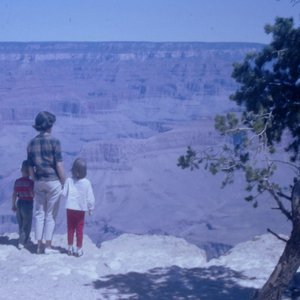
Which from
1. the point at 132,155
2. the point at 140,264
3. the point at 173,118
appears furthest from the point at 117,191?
the point at 140,264

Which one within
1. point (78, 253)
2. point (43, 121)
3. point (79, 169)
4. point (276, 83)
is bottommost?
point (78, 253)

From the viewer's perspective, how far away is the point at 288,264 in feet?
10.8

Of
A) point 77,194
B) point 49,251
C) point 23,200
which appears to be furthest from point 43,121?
point 49,251

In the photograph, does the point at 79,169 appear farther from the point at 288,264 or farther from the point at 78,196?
the point at 288,264

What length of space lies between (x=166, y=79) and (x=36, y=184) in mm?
113747

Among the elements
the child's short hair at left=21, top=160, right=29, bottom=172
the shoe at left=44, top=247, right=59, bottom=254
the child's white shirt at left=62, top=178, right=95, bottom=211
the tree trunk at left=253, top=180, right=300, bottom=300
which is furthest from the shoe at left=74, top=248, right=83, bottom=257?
the tree trunk at left=253, top=180, right=300, bottom=300

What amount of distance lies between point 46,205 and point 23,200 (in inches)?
14.2

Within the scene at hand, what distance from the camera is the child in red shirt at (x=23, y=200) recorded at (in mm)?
6113

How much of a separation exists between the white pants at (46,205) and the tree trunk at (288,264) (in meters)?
3.01

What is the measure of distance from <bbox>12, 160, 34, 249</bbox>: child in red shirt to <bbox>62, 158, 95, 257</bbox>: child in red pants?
0.47 metres

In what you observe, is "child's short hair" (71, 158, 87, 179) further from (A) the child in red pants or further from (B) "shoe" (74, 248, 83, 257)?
(B) "shoe" (74, 248, 83, 257)

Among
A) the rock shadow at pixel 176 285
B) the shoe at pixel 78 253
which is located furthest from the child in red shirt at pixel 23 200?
the rock shadow at pixel 176 285

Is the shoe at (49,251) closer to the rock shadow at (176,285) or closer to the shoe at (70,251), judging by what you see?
the shoe at (70,251)

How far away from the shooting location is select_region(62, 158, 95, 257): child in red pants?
5.91 m
